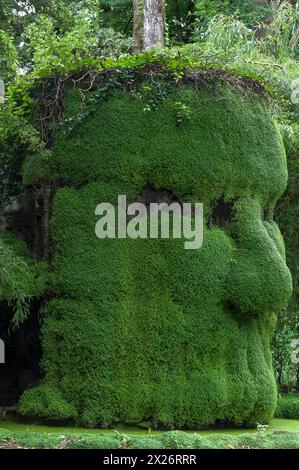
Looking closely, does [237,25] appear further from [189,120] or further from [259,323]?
[259,323]

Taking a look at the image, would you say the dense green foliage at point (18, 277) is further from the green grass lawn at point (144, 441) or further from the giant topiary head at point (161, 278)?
the green grass lawn at point (144, 441)

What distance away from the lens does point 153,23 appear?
47.9 ft

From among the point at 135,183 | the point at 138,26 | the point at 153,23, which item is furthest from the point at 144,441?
the point at 138,26

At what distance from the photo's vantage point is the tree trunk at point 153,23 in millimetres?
14492

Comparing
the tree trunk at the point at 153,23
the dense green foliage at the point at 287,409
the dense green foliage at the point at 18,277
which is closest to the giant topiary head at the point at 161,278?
the dense green foliage at the point at 18,277

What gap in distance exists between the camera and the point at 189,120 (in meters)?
10.6

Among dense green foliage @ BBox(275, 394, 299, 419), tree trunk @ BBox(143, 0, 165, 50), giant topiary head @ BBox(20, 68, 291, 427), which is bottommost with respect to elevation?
dense green foliage @ BBox(275, 394, 299, 419)

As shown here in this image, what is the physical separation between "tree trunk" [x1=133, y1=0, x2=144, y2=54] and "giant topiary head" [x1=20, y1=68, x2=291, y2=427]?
5.63 metres

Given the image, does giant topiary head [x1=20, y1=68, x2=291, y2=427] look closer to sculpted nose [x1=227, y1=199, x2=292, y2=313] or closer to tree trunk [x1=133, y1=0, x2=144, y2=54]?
sculpted nose [x1=227, y1=199, x2=292, y2=313]

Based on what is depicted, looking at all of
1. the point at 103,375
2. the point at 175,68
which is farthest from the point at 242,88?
the point at 103,375

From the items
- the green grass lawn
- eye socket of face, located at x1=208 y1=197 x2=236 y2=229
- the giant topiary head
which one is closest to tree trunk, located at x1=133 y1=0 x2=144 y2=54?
the giant topiary head

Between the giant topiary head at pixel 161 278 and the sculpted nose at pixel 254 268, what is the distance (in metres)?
0.02

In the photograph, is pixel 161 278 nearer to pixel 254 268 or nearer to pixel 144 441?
pixel 254 268

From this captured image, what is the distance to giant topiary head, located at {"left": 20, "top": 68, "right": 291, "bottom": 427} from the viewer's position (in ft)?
32.9
